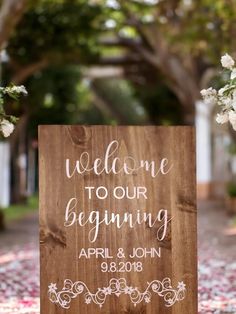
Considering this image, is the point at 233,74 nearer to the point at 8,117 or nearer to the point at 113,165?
the point at 113,165

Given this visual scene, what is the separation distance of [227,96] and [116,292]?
1331 mm

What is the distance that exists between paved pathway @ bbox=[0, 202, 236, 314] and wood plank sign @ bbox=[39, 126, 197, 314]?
63.6 inches

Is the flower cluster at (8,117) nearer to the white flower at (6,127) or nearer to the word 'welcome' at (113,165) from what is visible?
the white flower at (6,127)

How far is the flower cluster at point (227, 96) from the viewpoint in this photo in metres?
4.09

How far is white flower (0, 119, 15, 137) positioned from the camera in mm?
4086

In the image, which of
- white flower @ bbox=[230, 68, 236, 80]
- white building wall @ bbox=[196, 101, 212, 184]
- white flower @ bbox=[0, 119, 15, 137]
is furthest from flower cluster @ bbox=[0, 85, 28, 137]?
white building wall @ bbox=[196, 101, 212, 184]

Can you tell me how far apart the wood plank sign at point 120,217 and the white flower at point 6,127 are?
0.19 meters

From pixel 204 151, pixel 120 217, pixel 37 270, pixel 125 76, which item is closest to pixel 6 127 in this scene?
pixel 120 217

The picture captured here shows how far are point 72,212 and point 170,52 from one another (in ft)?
45.0

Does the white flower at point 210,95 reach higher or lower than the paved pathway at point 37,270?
higher

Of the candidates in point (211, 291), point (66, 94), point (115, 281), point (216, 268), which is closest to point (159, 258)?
point (115, 281)

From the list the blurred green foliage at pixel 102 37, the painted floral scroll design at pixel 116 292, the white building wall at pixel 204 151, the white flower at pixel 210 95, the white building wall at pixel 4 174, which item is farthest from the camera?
the white building wall at pixel 204 151

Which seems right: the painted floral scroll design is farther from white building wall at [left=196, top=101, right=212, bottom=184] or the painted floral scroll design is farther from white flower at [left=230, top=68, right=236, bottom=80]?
white building wall at [left=196, top=101, right=212, bottom=184]

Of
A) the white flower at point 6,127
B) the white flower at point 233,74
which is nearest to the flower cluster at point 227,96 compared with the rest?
the white flower at point 233,74
